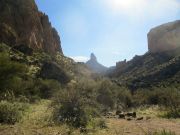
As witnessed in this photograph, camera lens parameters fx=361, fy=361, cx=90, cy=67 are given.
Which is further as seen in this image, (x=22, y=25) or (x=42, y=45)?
(x=42, y=45)

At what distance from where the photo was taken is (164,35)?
456ft

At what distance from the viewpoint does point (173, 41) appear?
128m

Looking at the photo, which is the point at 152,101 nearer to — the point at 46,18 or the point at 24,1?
the point at 24,1

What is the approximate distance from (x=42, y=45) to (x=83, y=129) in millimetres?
75260

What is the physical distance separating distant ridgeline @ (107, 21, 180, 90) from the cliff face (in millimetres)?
20584

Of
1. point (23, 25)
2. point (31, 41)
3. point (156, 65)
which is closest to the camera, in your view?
point (23, 25)

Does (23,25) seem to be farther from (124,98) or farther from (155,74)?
Answer: (124,98)

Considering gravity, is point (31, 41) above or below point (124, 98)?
above

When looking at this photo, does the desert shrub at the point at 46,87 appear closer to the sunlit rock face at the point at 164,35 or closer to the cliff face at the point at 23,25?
the cliff face at the point at 23,25

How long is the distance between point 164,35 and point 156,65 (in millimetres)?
55127

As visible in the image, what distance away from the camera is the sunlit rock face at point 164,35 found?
12781 cm

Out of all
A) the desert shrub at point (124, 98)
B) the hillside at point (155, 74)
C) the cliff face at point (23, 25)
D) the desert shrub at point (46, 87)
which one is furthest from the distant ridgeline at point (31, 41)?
the desert shrub at point (124, 98)

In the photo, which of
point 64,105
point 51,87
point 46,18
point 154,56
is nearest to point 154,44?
point 154,56

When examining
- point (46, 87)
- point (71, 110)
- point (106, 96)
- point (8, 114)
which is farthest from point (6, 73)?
point (46, 87)
